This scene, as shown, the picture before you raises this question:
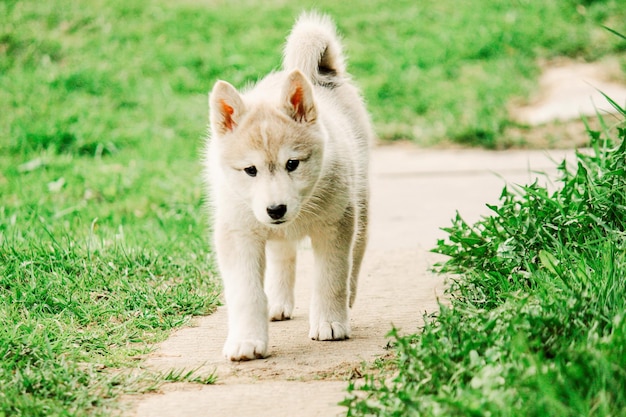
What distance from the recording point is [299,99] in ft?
12.8

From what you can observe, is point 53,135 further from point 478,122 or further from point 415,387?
point 415,387

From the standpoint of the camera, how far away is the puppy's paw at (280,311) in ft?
14.0

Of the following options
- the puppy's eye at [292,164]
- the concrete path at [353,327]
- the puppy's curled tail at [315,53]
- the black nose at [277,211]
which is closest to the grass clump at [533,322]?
the concrete path at [353,327]

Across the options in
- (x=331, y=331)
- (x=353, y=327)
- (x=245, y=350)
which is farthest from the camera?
(x=353, y=327)

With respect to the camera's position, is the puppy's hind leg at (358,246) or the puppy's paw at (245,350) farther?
the puppy's hind leg at (358,246)

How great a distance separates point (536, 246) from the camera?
12.8 ft

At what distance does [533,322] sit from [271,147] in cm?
136

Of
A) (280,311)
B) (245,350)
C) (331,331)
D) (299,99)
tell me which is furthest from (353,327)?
(299,99)

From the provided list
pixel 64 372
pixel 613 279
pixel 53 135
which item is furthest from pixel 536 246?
pixel 53 135

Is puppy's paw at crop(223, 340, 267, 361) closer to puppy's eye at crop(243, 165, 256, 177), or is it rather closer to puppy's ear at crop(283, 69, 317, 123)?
puppy's eye at crop(243, 165, 256, 177)

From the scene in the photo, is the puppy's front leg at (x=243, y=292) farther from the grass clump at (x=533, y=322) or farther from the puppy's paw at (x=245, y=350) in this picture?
the grass clump at (x=533, y=322)

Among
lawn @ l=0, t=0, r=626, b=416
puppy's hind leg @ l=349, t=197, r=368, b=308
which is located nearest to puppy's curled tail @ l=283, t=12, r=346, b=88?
puppy's hind leg @ l=349, t=197, r=368, b=308

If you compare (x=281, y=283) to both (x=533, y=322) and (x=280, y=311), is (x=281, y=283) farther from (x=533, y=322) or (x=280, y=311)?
(x=533, y=322)

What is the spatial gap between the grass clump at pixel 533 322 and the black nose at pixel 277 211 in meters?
0.73
